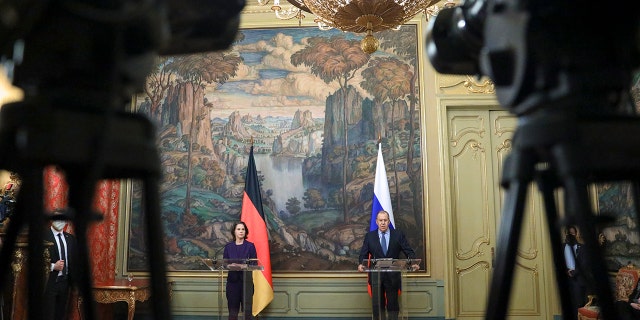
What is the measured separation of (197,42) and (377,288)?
5.86 meters

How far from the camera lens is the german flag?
8.73 meters

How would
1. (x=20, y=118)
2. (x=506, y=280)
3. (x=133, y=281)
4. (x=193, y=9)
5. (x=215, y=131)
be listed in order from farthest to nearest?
(x=215, y=131), (x=133, y=281), (x=193, y=9), (x=506, y=280), (x=20, y=118)

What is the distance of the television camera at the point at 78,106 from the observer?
903 millimetres

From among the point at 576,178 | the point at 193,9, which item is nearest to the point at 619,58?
the point at 576,178

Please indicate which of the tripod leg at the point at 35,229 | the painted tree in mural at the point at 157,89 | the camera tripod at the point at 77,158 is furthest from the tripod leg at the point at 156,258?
the painted tree in mural at the point at 157,89

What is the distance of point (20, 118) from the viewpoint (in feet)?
2.98

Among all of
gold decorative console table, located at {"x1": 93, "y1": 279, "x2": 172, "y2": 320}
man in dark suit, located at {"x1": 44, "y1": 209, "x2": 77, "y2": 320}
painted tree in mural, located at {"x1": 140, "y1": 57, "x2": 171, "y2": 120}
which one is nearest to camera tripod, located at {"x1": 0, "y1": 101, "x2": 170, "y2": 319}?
man in dark suit, located at {"x1": 44, "y1": 209, "x2": 77, "y2": 320}

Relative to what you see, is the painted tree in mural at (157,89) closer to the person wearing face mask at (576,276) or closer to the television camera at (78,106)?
the person wearing face mask at (576,276)

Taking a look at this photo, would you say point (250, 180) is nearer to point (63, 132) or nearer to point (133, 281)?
point (133, 281)

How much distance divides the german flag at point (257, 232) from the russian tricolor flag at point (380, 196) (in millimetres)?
1662

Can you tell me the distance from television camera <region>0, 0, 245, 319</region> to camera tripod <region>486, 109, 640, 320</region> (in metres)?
0.60

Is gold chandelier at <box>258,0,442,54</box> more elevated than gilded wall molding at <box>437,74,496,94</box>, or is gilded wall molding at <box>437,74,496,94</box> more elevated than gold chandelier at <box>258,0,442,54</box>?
gilded wall molding at <box>437,74,496,94</box>

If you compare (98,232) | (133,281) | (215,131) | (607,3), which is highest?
(215,131)

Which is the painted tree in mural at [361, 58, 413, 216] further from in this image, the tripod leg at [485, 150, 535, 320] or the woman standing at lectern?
the tripod leg at [485, 150, 535, 320]
